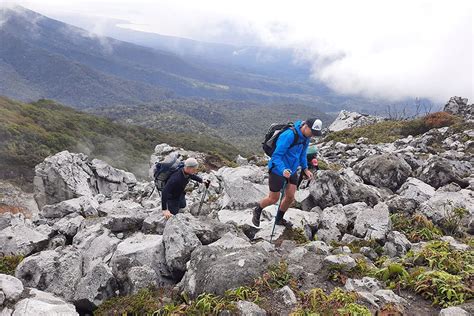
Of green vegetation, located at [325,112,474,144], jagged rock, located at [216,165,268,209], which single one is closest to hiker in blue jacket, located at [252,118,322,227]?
jagged rock, located at [216,165,268,209]

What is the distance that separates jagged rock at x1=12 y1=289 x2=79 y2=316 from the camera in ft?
21.0

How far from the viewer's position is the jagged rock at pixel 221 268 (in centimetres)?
701

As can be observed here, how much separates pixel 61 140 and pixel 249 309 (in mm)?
75033

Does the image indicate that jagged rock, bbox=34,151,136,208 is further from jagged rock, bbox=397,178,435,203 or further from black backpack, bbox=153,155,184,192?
jagged rock, bbox=397,178,435,203

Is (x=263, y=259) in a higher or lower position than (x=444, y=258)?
lower

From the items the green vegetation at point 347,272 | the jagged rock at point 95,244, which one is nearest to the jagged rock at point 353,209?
the green vegetation at point 347,272

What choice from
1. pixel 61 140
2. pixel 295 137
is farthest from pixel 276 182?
pixel 61 140

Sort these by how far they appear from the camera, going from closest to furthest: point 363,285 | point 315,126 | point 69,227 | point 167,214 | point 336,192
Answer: point 363,285
point 315,126
point 167,214
point 69,227
point 336,192

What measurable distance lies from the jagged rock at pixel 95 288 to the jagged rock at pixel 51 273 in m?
0.45

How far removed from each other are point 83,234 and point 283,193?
19.8ft

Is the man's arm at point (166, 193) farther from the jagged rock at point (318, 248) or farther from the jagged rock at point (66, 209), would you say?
the jagged rock at point (66, 209)

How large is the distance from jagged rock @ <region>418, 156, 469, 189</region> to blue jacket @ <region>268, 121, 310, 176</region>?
26.2 feet

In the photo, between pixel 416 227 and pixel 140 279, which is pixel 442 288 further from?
pixel 140 279

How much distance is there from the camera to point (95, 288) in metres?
7.57
